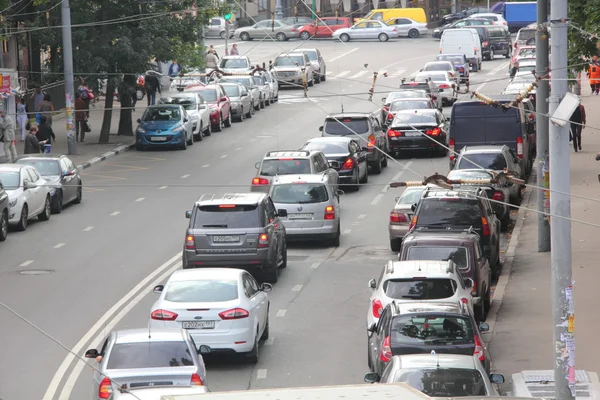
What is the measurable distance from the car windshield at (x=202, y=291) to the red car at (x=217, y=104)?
28544 mm

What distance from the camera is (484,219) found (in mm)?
23453

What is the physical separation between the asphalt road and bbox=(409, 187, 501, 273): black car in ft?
2.29

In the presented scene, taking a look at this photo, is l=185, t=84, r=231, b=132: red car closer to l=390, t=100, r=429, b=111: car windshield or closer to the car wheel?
l=390, t=100, r=429, b=111: car windshield

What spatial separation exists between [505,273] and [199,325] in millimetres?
8955

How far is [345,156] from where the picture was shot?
32.8 m

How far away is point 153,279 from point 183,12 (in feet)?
67.2

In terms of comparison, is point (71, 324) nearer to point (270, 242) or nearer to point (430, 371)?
point (270, 242)

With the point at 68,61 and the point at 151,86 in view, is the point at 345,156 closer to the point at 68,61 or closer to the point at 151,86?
the point at 68,61

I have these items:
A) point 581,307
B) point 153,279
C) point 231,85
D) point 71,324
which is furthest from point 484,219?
point 231,85

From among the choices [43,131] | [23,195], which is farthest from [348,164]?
[43,131]

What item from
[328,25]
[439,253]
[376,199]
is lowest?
[376,199]

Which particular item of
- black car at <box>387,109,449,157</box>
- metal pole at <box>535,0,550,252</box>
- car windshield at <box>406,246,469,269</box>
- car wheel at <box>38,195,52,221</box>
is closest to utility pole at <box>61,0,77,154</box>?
car wheel at <box>38,195,52,221</box>

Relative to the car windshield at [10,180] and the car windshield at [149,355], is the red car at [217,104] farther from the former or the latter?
the car windshield at [149,355]

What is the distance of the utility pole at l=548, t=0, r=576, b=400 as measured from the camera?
45.6ft
